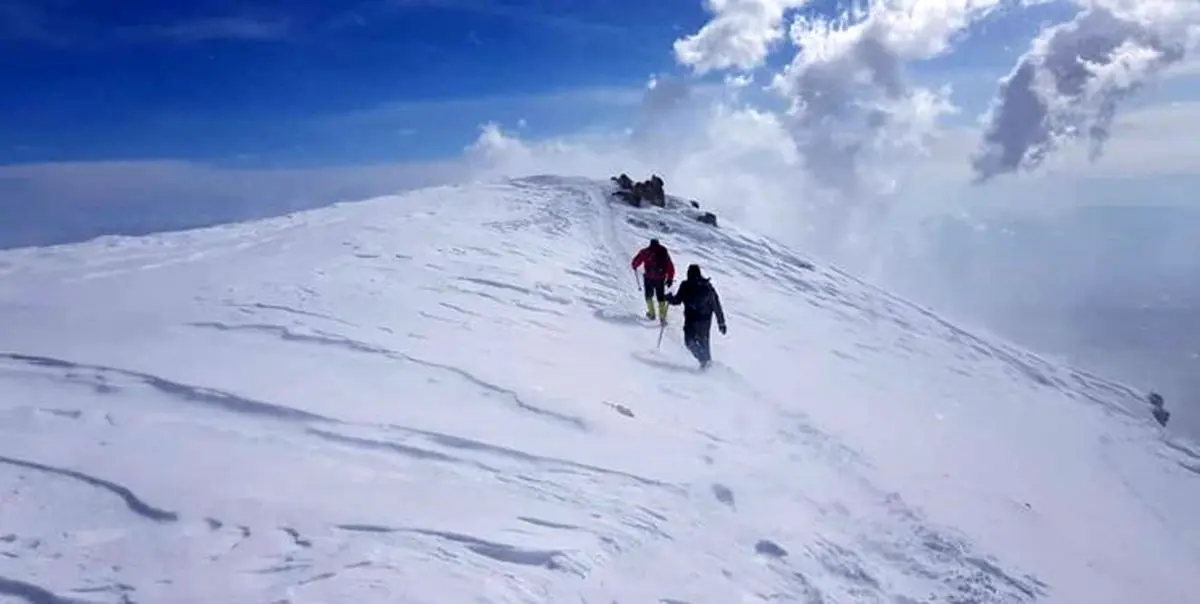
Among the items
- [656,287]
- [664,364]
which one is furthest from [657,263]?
[664,364]

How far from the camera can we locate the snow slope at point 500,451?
712 cm

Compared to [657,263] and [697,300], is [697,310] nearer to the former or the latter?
[697,300]

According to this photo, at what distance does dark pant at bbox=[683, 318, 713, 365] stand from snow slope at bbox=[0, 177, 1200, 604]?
281 millimetres

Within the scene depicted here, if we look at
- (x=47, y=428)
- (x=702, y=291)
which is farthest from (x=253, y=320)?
(x=702, y=291)

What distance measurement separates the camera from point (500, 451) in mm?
9625

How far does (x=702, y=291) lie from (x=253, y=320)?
7.64 m

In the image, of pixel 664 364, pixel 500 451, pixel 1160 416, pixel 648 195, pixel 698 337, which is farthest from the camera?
pixel 648 195

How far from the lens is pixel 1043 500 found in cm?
1505

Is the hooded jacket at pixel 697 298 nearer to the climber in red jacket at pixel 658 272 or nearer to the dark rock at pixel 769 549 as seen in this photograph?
the climber in red jacket at pixel 658 272

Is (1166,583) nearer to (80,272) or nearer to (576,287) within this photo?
(576,287)

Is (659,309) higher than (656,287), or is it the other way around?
(656,287)

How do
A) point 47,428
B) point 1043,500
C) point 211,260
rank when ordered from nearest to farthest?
point 47,428 < point 1043,500 < point 211,260

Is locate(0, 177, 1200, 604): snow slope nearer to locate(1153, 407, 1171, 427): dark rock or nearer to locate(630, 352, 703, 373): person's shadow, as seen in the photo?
locate(630, 352, 703, 373): person's shadow

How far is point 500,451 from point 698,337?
22.5 feet
